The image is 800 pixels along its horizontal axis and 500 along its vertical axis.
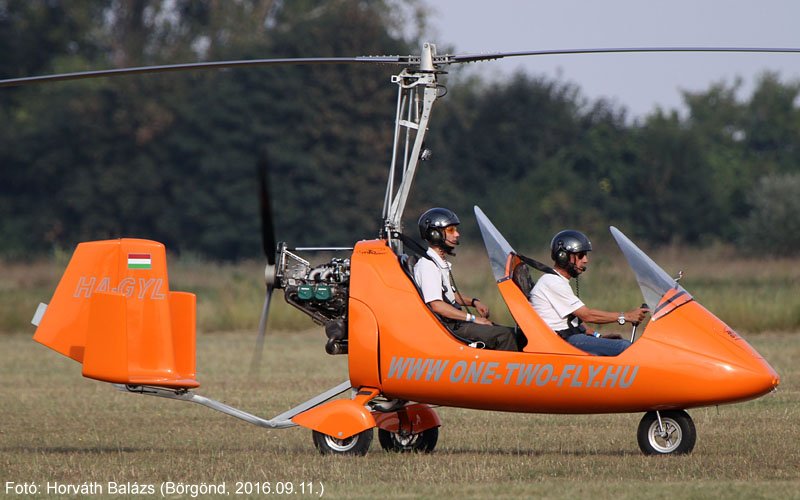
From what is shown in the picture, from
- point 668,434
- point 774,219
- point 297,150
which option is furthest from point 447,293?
point 297,150

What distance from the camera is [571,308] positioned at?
9.66 m

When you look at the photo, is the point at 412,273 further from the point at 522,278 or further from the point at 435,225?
the point at 522,278

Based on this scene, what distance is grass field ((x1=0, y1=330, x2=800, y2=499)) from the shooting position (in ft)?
27.4

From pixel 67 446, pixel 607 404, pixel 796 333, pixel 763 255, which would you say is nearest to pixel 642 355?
pixel 607 404

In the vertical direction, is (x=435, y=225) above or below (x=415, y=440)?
above

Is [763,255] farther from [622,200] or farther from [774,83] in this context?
[774,83]

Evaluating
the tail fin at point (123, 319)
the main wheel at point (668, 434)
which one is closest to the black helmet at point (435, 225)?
the tail fin at point (123, 319)

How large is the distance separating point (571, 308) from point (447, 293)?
0.99 m

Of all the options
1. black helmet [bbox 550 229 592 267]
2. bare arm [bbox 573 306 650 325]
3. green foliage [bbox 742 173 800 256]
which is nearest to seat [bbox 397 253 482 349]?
bare arm [bbox 573 306 650 325]

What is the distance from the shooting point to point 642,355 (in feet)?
30.4

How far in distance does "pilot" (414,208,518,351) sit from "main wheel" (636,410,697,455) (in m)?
1.14

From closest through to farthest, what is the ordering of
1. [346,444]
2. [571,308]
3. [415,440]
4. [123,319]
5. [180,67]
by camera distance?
[180,67] < [571,308] < [123,319] < [346,444] < [415,440]

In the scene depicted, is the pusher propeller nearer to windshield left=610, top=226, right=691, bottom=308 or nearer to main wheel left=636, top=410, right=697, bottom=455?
windshield left=610, top=226, right=691, bottom=308

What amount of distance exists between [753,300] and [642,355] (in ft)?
44.4
